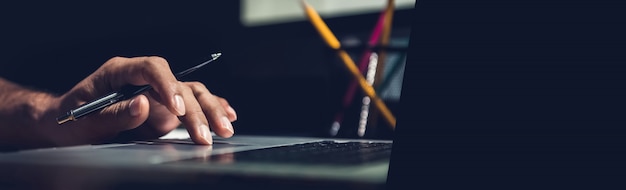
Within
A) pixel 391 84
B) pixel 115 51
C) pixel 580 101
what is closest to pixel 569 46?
pixel 580 101

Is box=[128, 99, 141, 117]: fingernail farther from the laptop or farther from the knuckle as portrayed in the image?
the laptop

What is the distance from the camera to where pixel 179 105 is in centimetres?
48

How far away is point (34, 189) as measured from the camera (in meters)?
0.25

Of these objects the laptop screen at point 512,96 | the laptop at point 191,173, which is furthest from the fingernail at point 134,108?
the laptop screen at point 512,96

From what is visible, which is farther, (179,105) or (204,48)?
(204,48)

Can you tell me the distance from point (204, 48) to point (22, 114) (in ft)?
1.12

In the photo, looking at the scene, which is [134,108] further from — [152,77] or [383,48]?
[383,48]

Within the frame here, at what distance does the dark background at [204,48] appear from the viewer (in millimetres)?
857

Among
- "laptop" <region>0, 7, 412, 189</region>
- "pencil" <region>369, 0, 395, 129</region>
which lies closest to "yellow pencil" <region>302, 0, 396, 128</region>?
"pencil" <region>369, 0, 395, 129</region>

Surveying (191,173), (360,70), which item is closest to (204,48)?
(360,70)

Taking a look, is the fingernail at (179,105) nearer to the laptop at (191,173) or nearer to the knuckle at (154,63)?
the knuckle at (154,63)

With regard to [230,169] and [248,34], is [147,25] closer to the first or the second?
[248,34]

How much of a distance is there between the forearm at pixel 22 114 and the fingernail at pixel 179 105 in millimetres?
197

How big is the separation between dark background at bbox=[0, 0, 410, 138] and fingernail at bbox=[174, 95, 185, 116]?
0.32m
